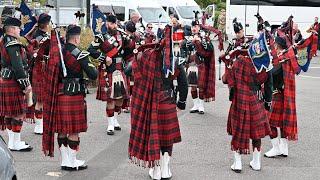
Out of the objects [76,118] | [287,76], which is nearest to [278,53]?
[287,76]

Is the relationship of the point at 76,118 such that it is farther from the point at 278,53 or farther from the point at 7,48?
the point at 278,53

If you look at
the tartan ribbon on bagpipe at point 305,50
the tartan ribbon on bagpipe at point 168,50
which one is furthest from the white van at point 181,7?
the tartan ribbon on bagpipe at point 168,50

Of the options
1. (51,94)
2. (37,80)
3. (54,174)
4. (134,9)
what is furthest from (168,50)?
(134,9)

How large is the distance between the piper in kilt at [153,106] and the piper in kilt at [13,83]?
175 centimetres

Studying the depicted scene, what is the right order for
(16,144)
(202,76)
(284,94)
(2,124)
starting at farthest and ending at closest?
(202,76) < (2,124) < (16,144) < (284,94)

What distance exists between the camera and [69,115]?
635 cm

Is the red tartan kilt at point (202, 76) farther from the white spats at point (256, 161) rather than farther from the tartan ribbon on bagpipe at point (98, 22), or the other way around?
the white spats at point (256, 161)

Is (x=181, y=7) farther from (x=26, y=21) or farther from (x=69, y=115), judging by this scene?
(x=69, y=115)

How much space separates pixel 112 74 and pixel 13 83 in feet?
5.59

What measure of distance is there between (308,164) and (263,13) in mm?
18388

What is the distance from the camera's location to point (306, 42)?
723 centimetres

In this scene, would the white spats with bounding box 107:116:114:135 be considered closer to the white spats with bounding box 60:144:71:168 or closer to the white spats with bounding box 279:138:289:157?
the white spats with bounding box 60:144:71:168

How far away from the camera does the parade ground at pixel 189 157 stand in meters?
6.41

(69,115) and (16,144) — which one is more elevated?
(69,115)
